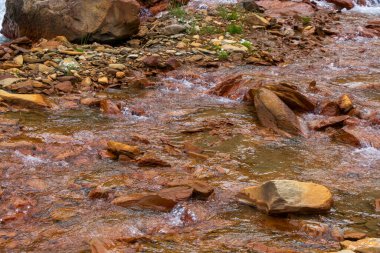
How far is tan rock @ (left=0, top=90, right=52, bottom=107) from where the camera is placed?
→ 6750 mm

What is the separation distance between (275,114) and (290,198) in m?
2.46

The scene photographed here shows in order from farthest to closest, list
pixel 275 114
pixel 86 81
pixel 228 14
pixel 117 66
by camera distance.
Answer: pixel 228 14, pixel 117 66, pixel 86 81, pixel 275 114

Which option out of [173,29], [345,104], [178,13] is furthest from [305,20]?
[345,104]

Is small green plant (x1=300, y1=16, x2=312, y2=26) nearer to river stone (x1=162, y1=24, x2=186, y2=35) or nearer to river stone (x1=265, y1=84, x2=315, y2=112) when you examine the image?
river stone (x1=162, y1=24, x2=186, y2=35)

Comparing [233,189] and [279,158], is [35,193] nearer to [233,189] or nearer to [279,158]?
[233,189]

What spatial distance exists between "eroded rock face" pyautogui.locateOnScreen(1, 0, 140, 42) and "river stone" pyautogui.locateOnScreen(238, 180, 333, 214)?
246 inches

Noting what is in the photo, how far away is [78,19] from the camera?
9.69 m

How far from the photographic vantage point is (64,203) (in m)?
4.27

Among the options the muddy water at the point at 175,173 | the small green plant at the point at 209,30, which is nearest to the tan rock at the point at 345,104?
the muddy water at the point at 175,173

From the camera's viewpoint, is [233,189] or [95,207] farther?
[233,189]

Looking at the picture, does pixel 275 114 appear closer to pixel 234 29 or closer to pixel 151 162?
pixel 151 162

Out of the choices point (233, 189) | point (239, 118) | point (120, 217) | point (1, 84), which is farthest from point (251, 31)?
point (120, 217)

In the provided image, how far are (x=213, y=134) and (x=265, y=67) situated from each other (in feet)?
11.4

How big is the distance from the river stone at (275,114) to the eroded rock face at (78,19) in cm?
402
